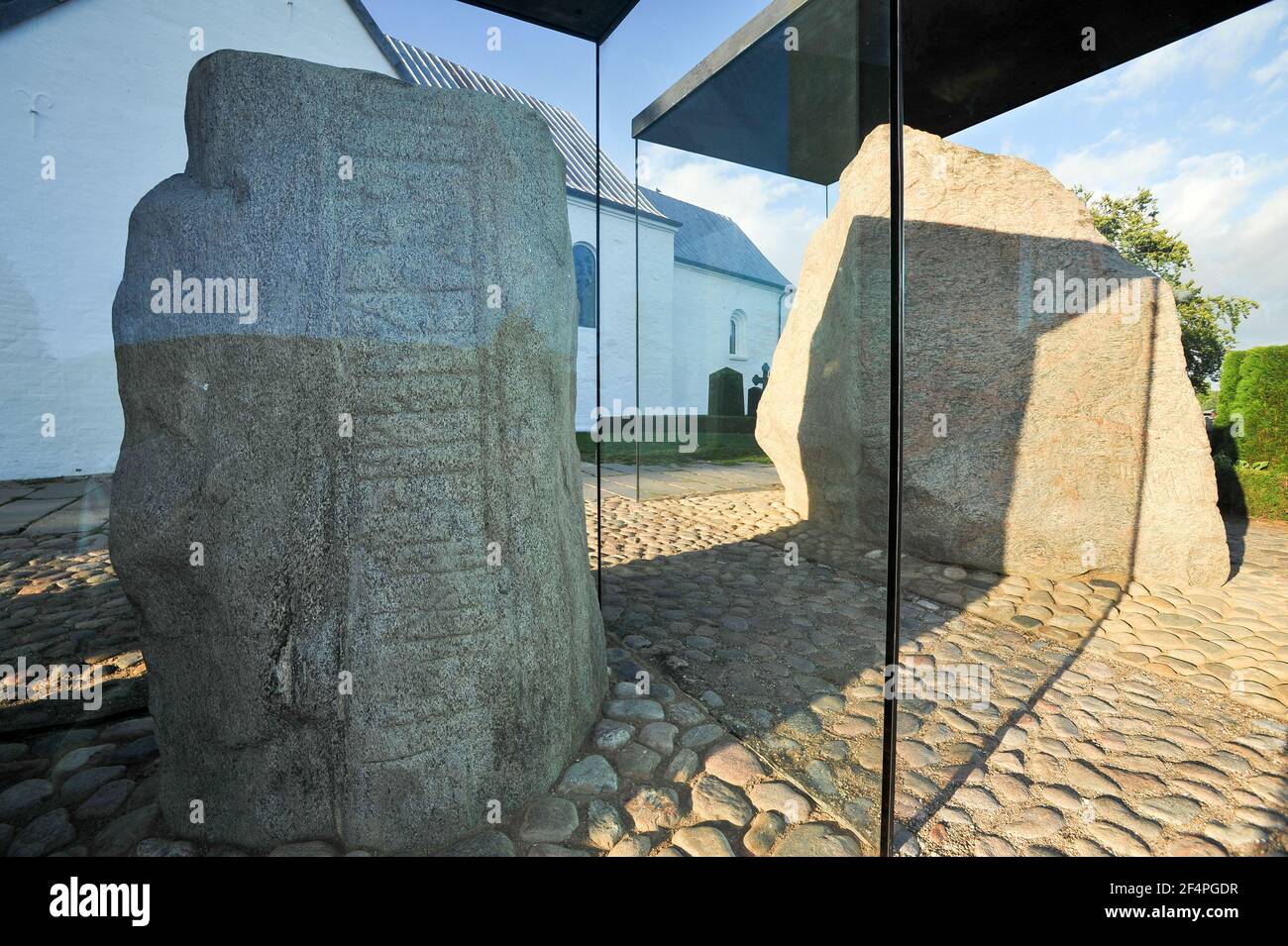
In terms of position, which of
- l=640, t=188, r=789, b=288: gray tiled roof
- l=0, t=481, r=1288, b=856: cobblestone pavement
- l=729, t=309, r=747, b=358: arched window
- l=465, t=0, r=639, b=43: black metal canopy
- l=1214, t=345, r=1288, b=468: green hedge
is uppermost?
l=465, t=0, r=639, b=43: black metal canopy

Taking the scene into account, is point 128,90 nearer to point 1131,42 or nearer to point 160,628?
point 160,628

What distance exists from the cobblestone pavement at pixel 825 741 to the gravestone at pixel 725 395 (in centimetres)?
152

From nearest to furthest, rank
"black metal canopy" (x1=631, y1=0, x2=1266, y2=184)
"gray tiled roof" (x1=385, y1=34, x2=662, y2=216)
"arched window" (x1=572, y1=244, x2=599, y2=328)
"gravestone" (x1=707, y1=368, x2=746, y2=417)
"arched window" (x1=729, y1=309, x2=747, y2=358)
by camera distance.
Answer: "black metal canopy" (x1=631, y1=0, x2=1266, y2=184) → "gray tiled roof" (x1=385, y1=34, x2=662, y2=216) → "arched window" (x1=729, y1=309, x2=747, y2=358) → "gravestone" (x1=707, y1=368, x2=746, y2=417) → "arched window" (x1=572, y1=244, x2=599, y2=328)

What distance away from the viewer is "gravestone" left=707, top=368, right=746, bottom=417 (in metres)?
4.52

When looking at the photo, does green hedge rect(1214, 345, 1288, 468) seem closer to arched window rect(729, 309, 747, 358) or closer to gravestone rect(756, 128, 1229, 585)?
gravestone rect(756, 128, 1229, 585)

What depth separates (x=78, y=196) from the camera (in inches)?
159

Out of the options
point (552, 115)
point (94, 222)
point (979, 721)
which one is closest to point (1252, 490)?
point (979, 721)

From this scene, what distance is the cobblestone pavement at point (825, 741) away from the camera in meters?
1.61

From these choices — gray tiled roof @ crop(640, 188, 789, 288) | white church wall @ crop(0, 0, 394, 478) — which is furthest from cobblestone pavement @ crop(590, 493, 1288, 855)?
white church wall @ crop(0, 0, 394, 478)

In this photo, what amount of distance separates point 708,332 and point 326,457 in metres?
3.34

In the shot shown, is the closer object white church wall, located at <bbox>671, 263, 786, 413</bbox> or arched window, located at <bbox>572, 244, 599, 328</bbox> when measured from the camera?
white church wall, located at <bbox>671, 263, 786, 413</bbox>

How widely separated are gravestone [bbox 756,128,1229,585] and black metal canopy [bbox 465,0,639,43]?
6.15ft

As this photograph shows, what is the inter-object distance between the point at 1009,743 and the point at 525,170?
241cm

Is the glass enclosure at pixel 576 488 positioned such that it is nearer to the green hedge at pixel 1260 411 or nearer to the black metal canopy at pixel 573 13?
the black metal canopy at pixel 573 13
